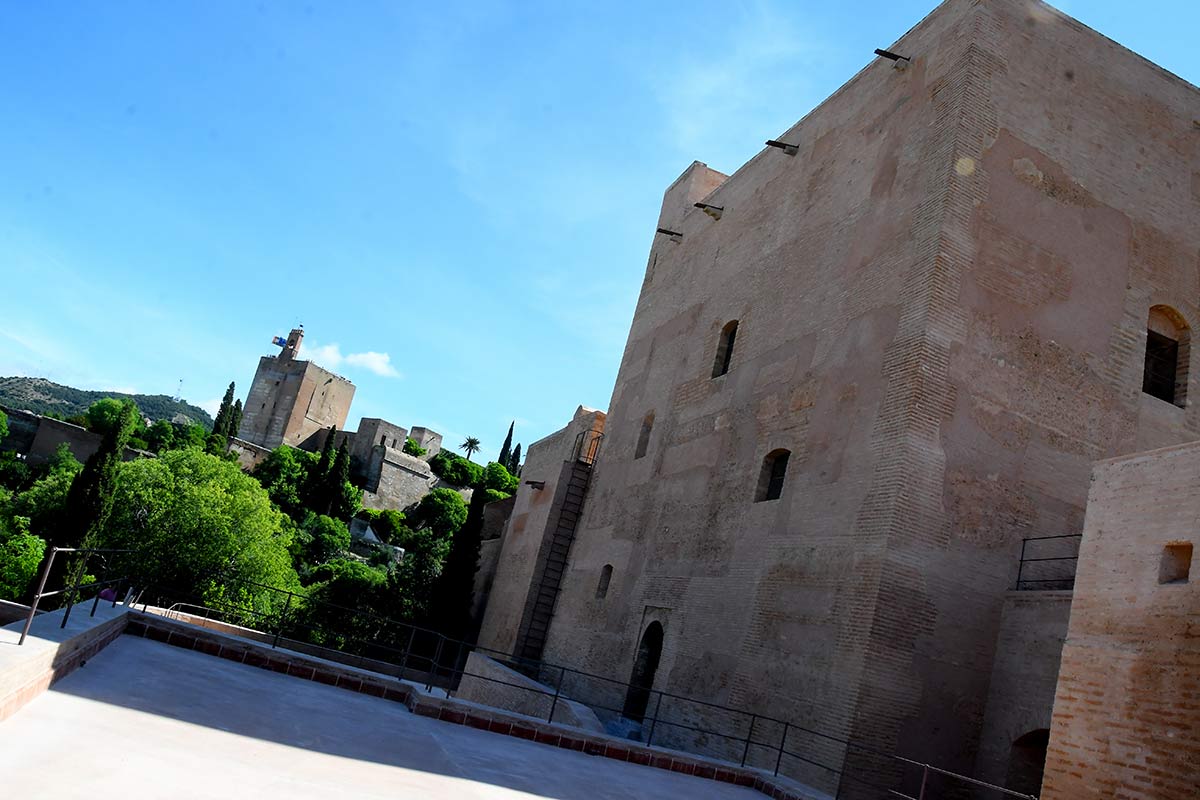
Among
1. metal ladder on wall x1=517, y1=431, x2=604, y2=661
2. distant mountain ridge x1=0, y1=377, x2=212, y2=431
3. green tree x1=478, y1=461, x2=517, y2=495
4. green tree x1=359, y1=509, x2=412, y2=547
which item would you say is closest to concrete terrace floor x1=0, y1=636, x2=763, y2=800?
metal ladder on wall x1=517, y1=431, x2=604, y2=661

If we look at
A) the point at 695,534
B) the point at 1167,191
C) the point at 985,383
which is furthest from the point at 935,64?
the point at 695,534

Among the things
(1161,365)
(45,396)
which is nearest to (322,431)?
(1161,365)

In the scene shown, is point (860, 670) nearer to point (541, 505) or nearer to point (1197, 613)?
point (1197, 613)

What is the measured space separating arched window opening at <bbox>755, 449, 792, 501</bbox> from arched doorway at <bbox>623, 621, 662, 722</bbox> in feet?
10.1

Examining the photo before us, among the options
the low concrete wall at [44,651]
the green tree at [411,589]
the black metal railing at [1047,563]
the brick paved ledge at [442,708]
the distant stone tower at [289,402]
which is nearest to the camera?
the low concrete wall at [44,651]

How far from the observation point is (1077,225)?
41.7 ft

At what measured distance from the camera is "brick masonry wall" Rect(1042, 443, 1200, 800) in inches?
253

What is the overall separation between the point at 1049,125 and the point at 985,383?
3.94 m

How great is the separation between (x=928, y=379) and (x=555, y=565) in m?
11.7

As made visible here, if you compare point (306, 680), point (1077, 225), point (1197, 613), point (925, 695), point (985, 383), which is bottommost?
point (306, 680)

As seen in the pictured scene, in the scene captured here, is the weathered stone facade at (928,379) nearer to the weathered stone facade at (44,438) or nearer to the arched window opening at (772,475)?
the arched window opening at (772,475)

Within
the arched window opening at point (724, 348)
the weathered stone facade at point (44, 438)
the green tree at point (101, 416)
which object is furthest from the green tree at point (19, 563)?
the arched window opening at point (724, 348)

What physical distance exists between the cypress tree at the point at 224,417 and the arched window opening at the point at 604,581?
45.8 metres

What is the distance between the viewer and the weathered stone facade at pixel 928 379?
10.8m
